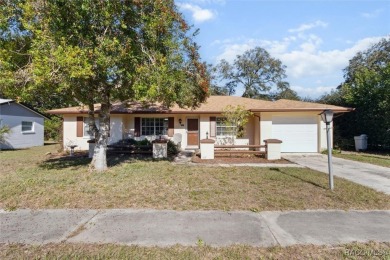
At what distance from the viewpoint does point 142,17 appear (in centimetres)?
756

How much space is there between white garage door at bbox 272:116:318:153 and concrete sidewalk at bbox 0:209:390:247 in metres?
9.98

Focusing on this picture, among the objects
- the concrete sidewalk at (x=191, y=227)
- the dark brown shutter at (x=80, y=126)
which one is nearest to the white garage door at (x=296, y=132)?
the concrete sidewalk at (x=191, y=227)

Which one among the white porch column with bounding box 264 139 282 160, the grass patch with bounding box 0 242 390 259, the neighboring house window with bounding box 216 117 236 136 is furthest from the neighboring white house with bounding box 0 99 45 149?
the grass patch with bounding box 0 242 390 259

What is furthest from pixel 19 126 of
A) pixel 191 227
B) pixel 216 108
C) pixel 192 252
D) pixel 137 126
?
pixel 192 252

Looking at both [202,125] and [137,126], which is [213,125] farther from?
[137,126]

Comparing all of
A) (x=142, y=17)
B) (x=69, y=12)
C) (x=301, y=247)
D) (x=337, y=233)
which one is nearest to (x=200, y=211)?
(x=301, y=247)

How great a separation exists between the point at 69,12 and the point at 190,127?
10.7 meters

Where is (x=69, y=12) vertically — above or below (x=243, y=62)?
below

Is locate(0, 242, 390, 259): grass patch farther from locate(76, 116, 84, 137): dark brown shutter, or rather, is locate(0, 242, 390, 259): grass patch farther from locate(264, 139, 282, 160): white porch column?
locate(76, 116, 84, 137): dark brown shutter

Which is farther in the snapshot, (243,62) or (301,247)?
(243,62)

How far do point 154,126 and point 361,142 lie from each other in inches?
Answer: 546

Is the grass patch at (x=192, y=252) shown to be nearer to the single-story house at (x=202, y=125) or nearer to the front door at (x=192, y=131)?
the single-story house at (x=202, y=125)

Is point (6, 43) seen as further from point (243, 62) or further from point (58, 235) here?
point (243, 62)

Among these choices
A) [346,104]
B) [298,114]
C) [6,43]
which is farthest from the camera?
[346,104]
